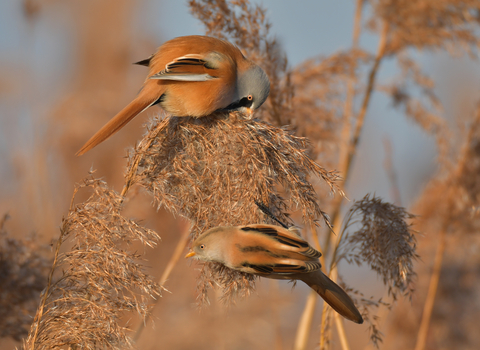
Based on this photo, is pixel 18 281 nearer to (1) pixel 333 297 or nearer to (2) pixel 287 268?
(2) pixel 287 268

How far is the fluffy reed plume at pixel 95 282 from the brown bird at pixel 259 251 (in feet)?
0.71

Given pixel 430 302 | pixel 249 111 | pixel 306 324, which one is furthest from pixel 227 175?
pixel 430 302

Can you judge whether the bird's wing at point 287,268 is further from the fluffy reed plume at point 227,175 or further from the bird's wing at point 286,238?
the fluffy reed plume at point 227,175

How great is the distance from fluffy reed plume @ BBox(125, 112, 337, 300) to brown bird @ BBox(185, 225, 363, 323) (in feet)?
0.37

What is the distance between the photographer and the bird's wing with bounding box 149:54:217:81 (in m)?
2.07

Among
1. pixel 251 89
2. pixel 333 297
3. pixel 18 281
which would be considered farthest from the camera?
pixel 251 89

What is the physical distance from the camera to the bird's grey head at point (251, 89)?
2.23 metres

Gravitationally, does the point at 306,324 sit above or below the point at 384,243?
below

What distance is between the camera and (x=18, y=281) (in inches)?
82.3

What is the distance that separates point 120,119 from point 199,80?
0.46 m

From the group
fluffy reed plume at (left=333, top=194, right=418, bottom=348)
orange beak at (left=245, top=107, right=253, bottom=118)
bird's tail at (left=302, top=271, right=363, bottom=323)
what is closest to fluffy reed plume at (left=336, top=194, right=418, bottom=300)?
fluffy reed plume at (left=333, top=194, right=418, bottom=348)

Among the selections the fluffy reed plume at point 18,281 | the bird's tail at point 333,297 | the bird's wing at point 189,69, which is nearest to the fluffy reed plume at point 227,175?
the bird's tail at point 333,297

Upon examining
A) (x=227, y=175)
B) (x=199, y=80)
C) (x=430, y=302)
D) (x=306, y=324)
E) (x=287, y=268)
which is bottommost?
(x=306, y=324)

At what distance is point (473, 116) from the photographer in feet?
10.2
